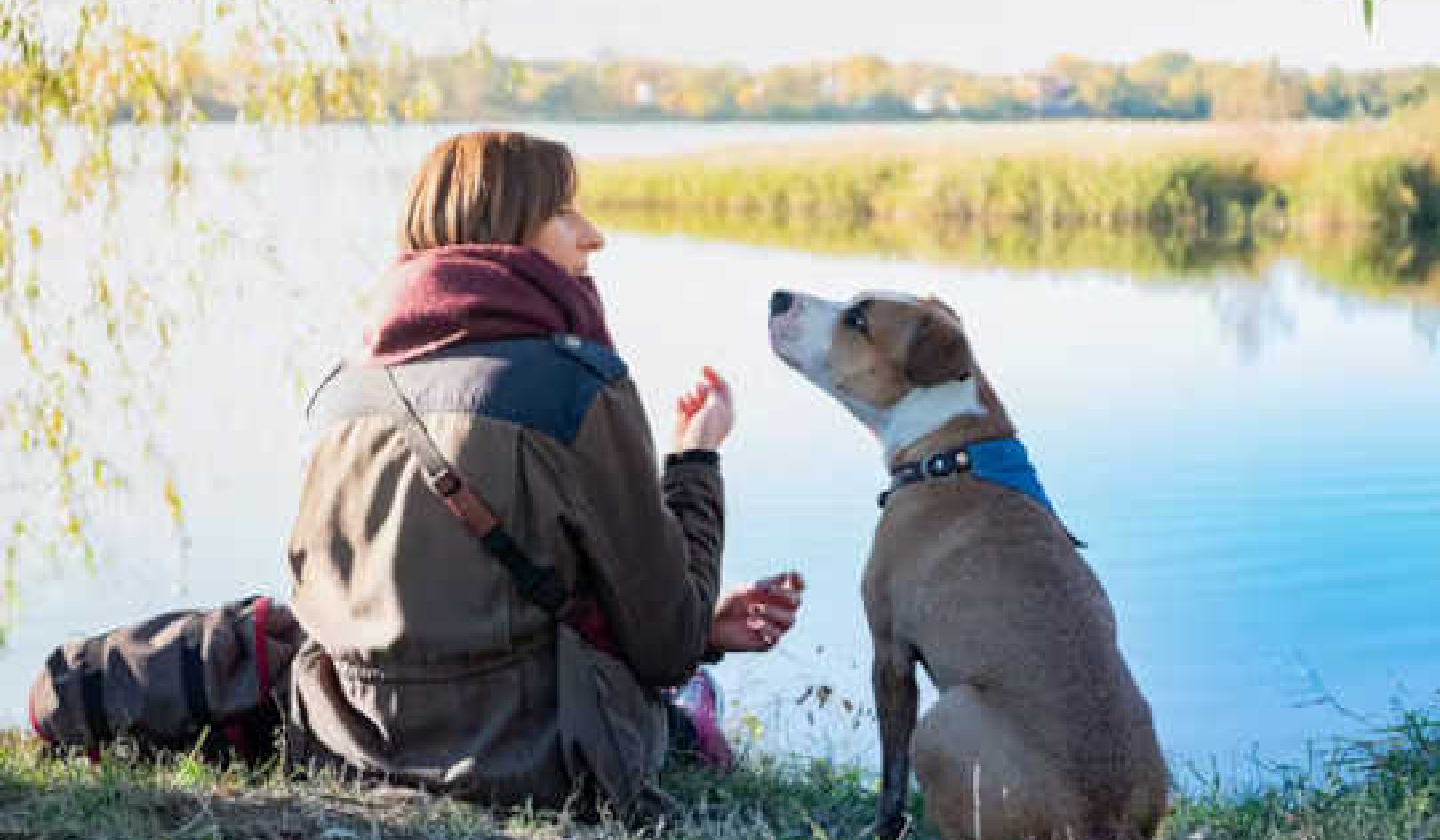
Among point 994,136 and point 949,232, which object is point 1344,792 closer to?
point 949,232

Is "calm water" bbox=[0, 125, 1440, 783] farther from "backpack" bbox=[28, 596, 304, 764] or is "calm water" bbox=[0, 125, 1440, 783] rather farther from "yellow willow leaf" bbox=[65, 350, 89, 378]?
"backpack" bbox=[28, 596, 304, 764]

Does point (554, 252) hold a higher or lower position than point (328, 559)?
higher

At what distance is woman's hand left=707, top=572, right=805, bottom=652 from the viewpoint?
4180 millimetres

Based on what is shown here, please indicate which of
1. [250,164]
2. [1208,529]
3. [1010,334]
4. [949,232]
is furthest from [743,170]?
[250,164]

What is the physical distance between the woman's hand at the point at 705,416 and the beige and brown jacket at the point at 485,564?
1.16 feet

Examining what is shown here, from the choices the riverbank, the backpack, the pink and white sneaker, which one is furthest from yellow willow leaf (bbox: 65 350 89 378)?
the riverbank

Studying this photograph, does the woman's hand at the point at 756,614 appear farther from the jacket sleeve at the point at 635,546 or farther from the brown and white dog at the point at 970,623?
the jacket sleeve at the point at 635,546

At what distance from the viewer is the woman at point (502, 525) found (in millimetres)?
3586

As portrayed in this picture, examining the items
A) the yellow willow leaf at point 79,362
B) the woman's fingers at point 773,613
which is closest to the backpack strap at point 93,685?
the woman's fingers at point 773,613

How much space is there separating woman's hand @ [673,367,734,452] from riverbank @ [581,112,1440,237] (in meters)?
23.9

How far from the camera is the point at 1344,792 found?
→ 4.70m

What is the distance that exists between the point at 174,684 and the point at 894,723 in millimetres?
1653

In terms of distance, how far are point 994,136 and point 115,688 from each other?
3607cm

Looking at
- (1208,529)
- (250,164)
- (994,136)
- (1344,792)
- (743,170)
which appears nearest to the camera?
(1344,792)
